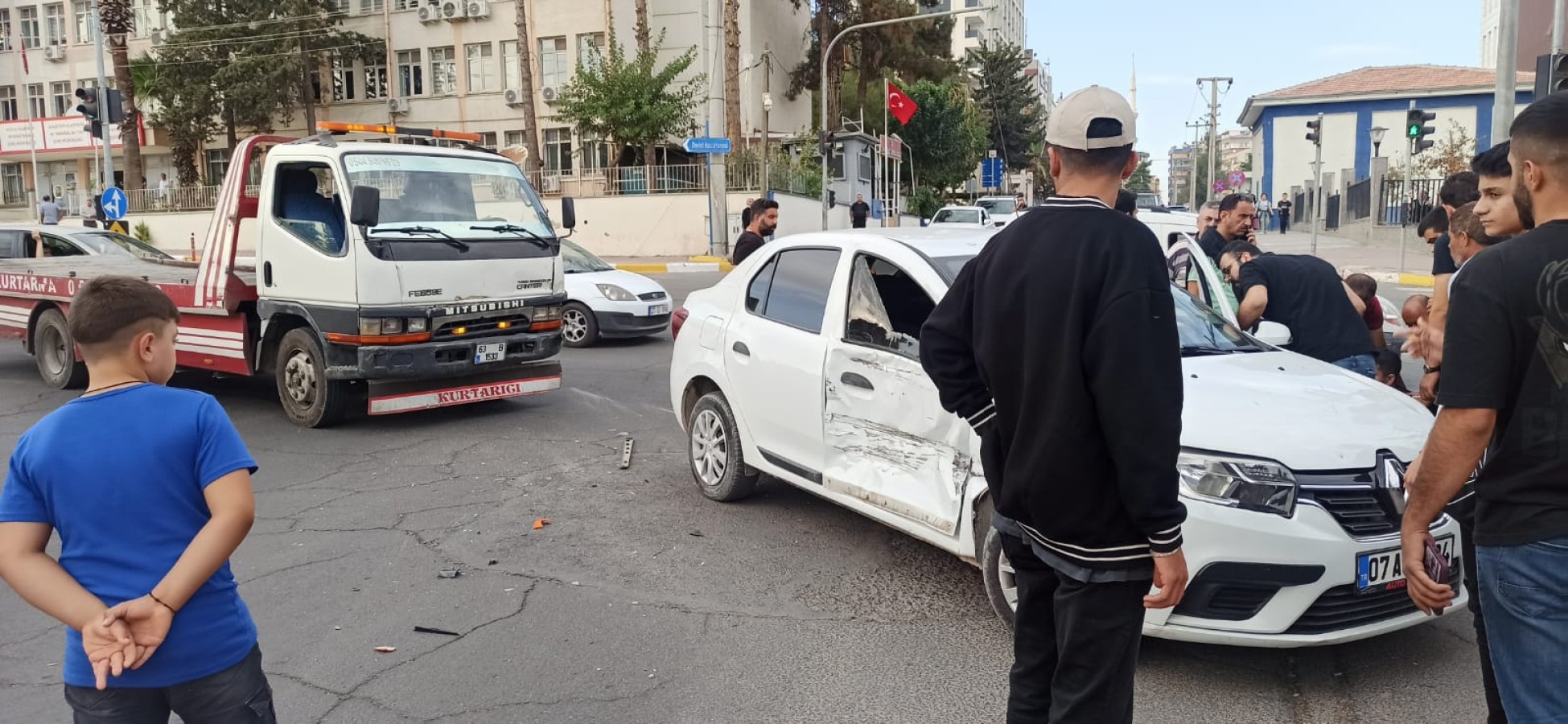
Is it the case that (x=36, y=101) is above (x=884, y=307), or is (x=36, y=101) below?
above

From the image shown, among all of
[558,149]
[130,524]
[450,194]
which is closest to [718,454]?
Answer: [450,194]

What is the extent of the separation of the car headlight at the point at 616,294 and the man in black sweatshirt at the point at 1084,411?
442 inches

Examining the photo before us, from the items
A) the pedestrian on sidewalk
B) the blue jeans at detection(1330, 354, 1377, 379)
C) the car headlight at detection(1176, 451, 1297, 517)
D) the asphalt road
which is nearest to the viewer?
the car headlight at detection(1176, 451, 1297, 517)

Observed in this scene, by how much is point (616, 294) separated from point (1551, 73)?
10.0 meters

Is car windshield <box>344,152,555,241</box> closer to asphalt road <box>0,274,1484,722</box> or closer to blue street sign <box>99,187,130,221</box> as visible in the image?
asphalt road <box>0,274,1484,722</box>

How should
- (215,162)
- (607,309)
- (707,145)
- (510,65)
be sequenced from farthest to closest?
(215,162)
(510,65)
(707,145)
(607,309)

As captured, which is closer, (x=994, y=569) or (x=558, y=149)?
(x=994, y=569)

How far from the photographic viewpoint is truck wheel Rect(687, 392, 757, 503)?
21.1ft

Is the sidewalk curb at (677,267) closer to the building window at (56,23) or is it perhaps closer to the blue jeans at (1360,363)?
the blue jeans at (1360,363)

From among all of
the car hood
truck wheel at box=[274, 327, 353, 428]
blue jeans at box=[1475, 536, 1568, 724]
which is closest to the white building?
truck wheel at box=[274, 327, 353, 428]

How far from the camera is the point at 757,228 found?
946cm

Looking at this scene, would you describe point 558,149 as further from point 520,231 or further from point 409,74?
point 520,231

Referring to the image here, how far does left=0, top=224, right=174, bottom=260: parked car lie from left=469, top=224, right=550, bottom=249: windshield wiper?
288 inches

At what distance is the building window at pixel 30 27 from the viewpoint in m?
50.7
